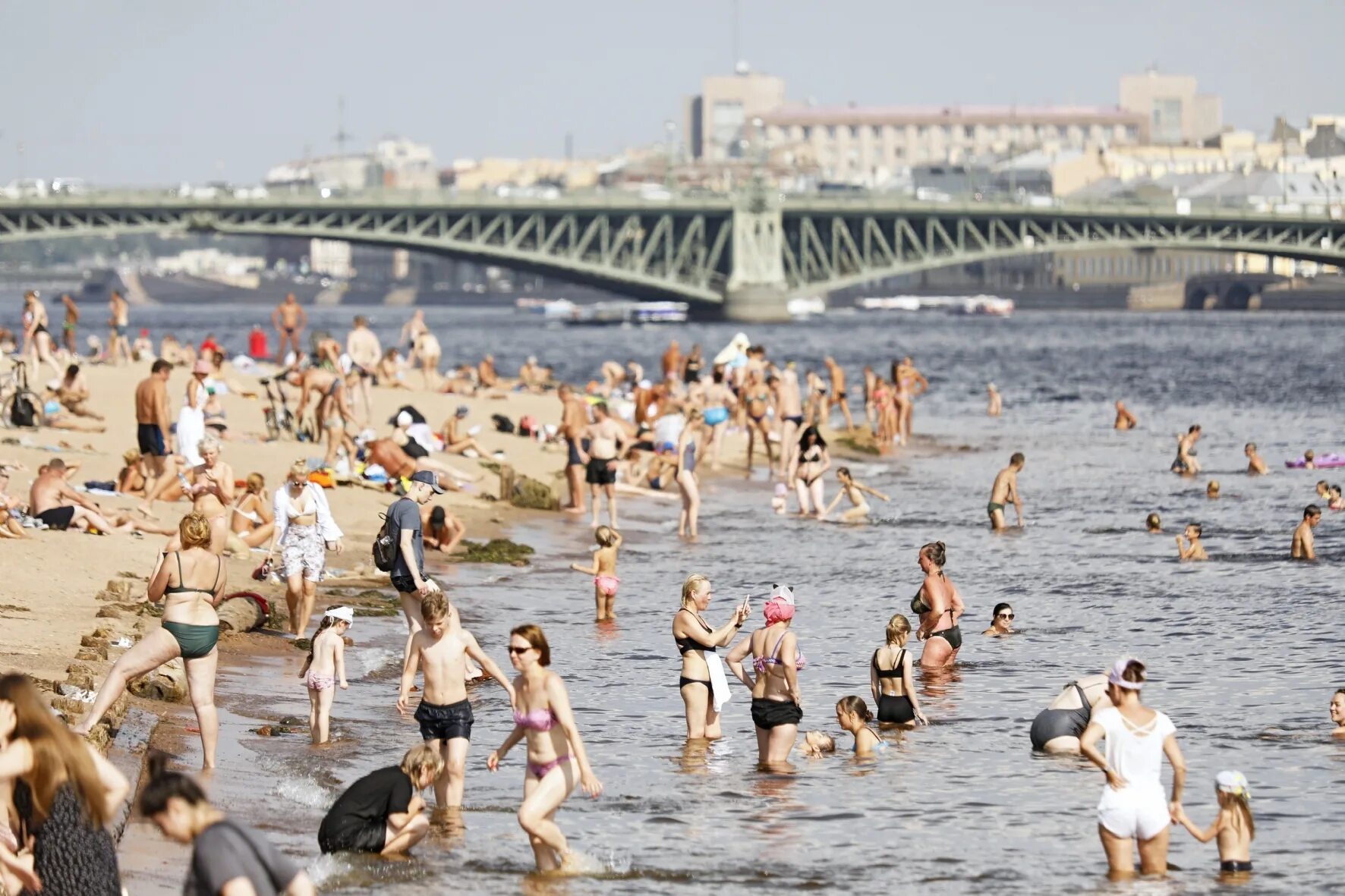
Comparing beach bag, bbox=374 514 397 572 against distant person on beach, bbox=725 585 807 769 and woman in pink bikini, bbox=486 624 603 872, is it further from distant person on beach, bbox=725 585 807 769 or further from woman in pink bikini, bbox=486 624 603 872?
woman in pink bikini, bbox=486 624 603 872

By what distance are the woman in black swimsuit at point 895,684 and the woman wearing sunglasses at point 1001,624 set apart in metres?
4.63

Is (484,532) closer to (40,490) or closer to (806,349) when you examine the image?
(40,490)

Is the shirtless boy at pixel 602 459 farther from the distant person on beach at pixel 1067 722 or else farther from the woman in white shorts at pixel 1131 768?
the woman in white shorts at pixel 1131 768

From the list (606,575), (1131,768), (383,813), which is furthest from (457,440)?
(1131,768)

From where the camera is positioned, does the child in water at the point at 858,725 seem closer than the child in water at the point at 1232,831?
No

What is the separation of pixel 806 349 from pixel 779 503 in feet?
221

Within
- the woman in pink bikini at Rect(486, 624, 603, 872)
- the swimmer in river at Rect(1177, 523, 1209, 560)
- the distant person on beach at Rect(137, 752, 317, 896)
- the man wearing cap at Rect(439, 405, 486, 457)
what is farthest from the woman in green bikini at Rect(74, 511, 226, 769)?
the man wearing cap at Rect(439, 405, 486, 457)

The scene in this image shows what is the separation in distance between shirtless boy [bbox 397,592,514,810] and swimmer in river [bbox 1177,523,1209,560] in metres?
15.3

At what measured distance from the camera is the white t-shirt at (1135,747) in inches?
460

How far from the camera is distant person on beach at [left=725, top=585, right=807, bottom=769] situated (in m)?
14.8

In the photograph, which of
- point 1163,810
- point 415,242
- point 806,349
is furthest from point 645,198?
point 1163,810

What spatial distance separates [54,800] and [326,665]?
17.6ft

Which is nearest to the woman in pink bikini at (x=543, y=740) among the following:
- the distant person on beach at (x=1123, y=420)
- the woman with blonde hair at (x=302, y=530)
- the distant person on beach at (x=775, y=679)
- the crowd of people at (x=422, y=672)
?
the crowd of people at (x=422, y=672)

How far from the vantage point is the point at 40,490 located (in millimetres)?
22547
